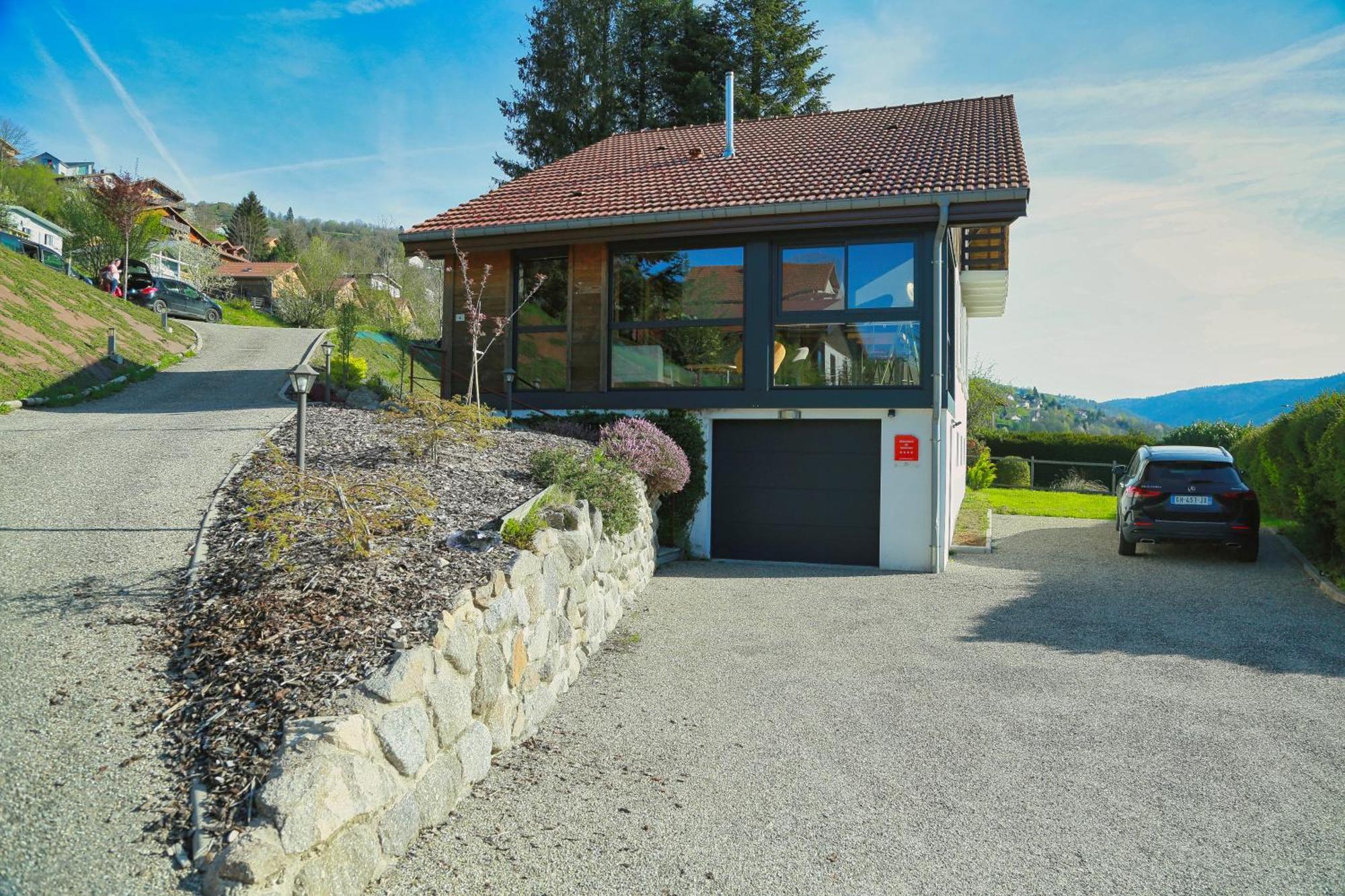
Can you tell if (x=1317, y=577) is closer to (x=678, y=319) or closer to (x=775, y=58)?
(x=678, y=319)

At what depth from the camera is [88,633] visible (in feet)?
14.1

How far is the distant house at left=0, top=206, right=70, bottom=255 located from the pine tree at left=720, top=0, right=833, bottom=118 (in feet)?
89.8

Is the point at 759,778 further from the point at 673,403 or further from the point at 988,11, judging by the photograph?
the point at 988,11

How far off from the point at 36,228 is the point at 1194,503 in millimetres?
43272

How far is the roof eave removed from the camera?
1045 centimetres

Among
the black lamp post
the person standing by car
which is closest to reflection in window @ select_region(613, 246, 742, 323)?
the black lamp post

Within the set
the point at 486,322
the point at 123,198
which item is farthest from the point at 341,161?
the point at 486,322

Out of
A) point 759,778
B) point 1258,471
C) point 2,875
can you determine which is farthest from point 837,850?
point 1258,471

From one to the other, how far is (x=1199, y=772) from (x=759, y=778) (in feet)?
8.03

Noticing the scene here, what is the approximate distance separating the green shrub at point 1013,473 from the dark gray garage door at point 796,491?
15.5 metres

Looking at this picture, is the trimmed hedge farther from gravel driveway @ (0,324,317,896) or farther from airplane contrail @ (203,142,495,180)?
airplane contrail @ (203,142,495,180)

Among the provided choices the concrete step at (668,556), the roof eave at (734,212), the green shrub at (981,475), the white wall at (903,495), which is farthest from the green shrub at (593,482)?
the green shrub at (981,475)

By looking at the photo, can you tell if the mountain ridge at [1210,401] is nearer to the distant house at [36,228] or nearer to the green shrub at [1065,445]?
the green shrub at [1065,445]

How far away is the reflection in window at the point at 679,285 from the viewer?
39.2 feet
